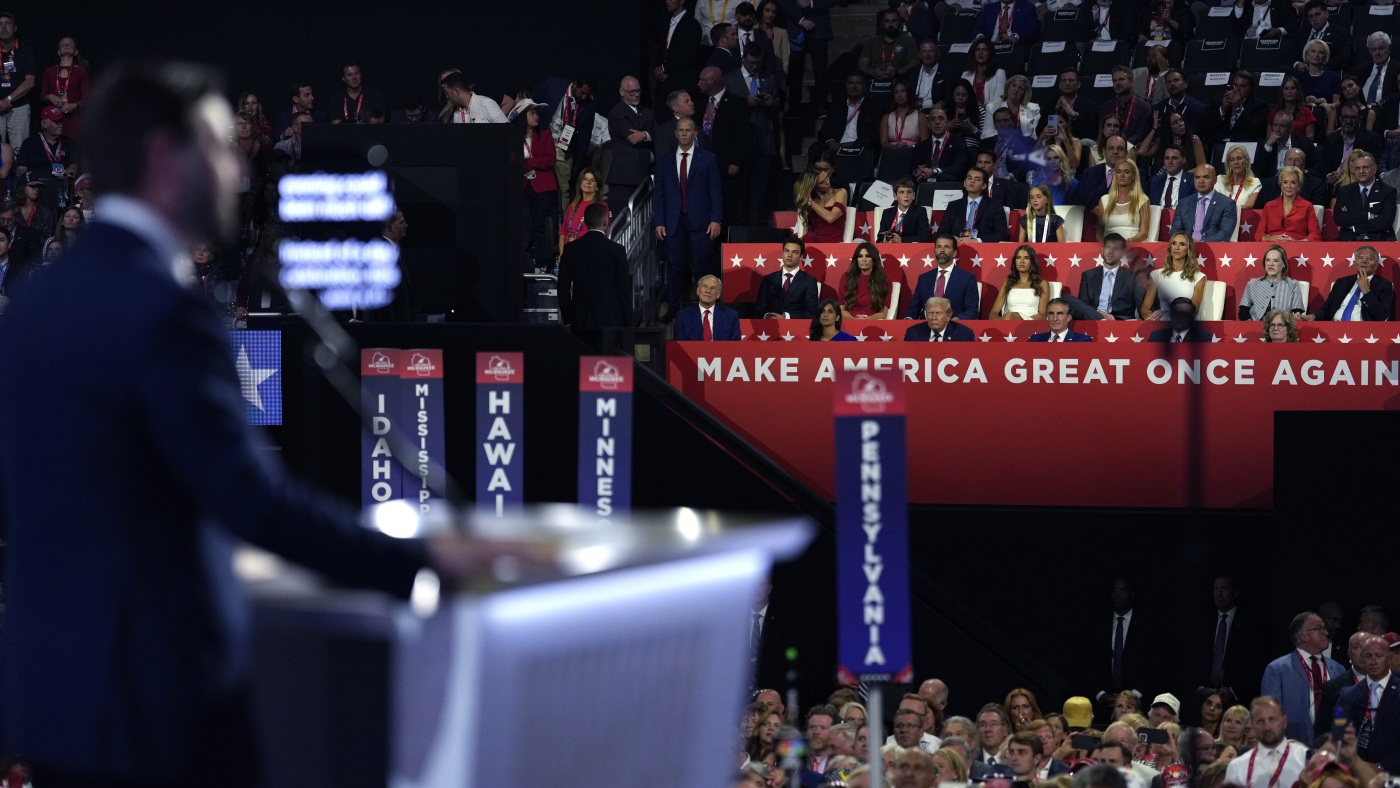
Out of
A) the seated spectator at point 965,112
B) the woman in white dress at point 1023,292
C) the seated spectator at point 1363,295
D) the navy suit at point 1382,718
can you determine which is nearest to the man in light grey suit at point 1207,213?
the seated spectator at point 1363,295

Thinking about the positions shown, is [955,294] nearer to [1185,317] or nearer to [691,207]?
[691,207]

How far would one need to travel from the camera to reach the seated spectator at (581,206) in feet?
41.1

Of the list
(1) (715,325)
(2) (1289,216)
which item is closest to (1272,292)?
(2) (1289,216)

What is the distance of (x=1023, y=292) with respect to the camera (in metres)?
11.7

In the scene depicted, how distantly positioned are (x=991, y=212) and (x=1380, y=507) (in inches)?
143

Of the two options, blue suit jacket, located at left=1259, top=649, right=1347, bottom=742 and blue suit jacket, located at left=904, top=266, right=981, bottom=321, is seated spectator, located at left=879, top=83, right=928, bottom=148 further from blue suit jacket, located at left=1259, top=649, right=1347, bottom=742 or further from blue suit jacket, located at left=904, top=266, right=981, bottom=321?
blue suit jacket, located at left=1259, top=649, right=1347, bottom=742

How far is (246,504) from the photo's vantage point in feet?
5.48

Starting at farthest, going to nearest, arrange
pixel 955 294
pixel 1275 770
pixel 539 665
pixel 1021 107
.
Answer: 1. pixel 1021 107
2. pixel 955 294
3. pixel 1275 770
4. pixel 539 665

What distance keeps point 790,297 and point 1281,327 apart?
306 cm

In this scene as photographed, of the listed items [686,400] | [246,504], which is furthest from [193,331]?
[686,400]

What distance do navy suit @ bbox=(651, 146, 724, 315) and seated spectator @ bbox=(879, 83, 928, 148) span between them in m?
2.07

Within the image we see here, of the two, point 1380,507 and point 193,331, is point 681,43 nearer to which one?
point 1380,507

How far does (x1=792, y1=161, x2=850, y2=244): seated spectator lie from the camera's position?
43.3 ft

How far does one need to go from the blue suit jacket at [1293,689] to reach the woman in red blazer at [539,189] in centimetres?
659
